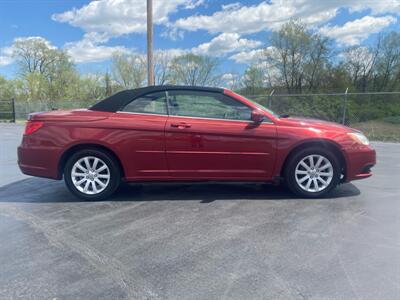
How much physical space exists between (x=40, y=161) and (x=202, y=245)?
2692 millimetres

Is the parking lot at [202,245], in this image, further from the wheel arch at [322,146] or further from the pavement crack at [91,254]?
the wheel arch at [322,146]

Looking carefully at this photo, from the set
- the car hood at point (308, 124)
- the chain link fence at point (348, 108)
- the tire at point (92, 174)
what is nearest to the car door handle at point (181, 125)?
the tire at point (92, 174)

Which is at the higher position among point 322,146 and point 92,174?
point 322,146

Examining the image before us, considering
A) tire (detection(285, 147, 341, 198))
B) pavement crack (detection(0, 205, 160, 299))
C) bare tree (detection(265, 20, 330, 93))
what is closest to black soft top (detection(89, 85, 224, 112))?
tire (detection(285, 147, 341, 198))

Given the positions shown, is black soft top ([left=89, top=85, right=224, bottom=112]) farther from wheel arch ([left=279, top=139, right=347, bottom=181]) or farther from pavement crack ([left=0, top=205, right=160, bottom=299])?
pavement crack ([left=0, top=205, right=160, bottom=299])

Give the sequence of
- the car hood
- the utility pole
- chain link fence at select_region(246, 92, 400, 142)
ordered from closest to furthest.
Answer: the car hood < the utility pole < chain link fence at select_region(246, 92, 400, 142)

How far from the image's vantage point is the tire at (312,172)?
4281 millimetres

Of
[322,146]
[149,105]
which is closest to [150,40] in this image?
[149,105]

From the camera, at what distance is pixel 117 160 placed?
171 inches

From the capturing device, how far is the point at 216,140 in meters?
4.22

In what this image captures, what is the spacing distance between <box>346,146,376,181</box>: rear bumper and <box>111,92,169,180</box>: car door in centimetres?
252

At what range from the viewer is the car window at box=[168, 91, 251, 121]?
432cm

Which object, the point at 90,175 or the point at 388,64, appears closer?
the point at 90,175

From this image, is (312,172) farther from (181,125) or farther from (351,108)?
(351,108)
